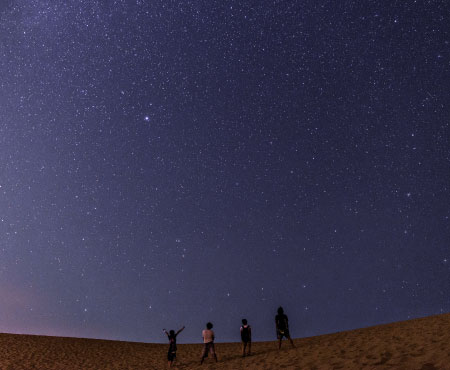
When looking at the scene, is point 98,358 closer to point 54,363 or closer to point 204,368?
point 54,363

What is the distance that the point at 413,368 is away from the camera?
7.51m

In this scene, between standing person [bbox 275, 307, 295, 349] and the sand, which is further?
standing person [bbox 275, 307, 295, 349]

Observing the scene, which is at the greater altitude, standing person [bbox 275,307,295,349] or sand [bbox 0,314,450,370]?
standing person [bbox 275,307,295,349]

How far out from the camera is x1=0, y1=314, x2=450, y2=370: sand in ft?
28.6

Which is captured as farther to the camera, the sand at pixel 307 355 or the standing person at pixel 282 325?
the standing person at pixel 282 325

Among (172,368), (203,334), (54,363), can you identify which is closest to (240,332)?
(203,334)

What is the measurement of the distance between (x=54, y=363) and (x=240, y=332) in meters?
10.9

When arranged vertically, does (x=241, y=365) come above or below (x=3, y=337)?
below

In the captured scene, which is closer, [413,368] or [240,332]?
[413,368]

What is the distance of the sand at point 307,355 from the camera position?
8.72 m

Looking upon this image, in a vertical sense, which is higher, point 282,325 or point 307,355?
point 282,325

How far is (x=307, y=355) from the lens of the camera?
457 inches

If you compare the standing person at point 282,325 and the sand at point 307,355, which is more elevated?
the standing person at point 282,325

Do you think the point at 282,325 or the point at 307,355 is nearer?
the point at 307,355
